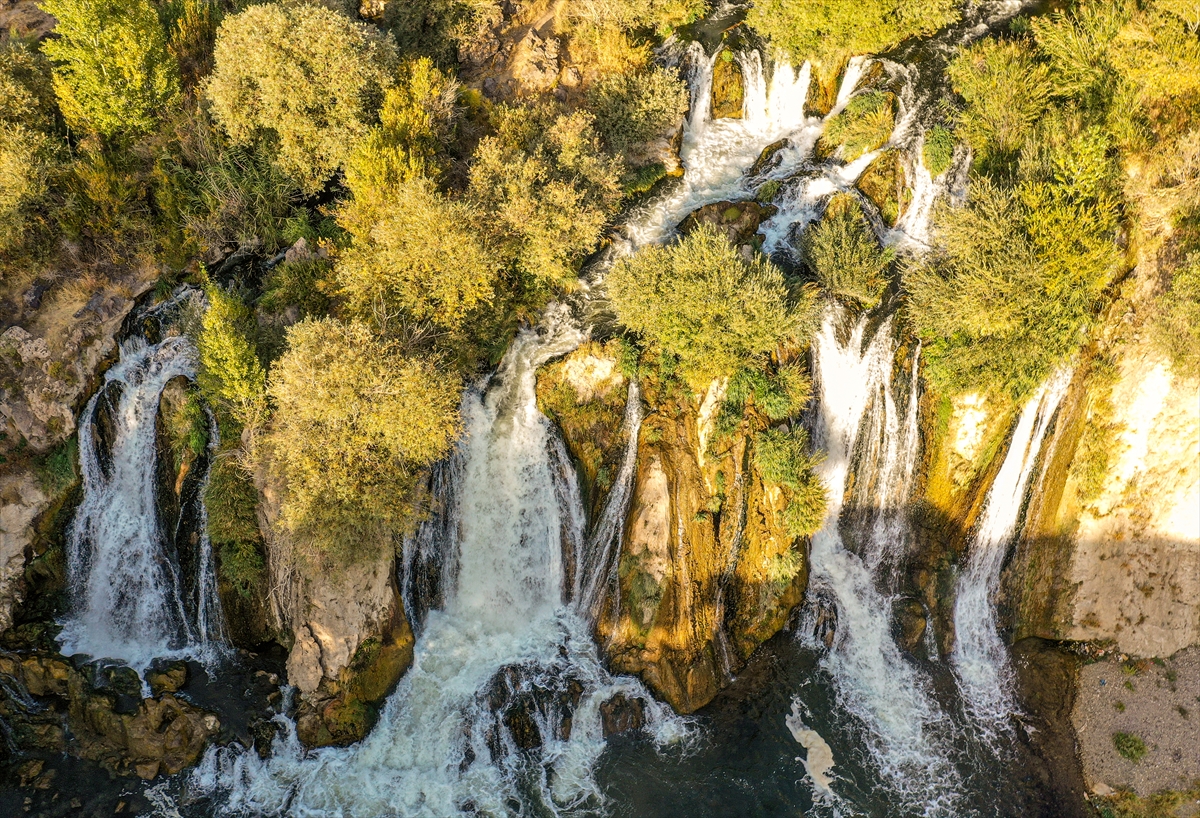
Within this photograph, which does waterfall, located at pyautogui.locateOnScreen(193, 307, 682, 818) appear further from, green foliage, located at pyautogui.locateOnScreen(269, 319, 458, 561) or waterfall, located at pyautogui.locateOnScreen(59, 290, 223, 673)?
waterfall, located at pyautogui.locateOnScreen(59, 290, 223, 673)

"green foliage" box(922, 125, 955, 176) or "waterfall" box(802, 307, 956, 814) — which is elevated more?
"green foliage" box(922, 125, 955, 176)

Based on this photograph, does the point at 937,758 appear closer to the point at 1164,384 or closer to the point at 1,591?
the point at 1164,384

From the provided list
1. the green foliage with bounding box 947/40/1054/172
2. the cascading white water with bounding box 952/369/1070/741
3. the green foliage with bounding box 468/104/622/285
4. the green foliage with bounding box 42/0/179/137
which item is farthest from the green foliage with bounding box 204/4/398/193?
the cascading white water with bounding box 952/369/1070/741

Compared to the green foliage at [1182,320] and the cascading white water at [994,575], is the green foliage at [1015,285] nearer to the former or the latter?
the cascading white water at [994,575]

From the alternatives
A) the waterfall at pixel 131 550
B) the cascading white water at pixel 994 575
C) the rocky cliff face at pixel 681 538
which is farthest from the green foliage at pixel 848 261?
the waterfall at pixel 131 550

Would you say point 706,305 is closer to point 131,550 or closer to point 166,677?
point 166,677

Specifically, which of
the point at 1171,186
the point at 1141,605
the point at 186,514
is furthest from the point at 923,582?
the point at 186,514
